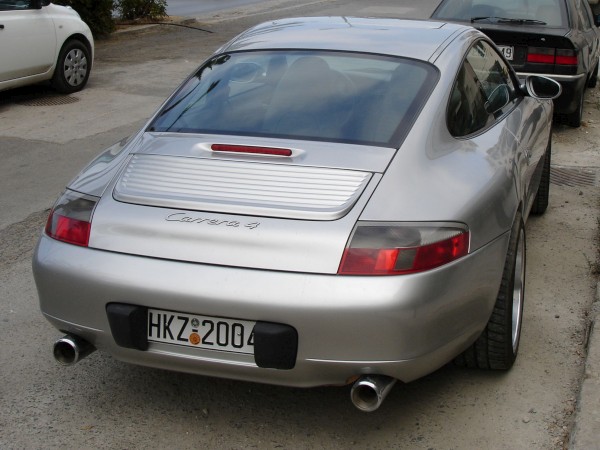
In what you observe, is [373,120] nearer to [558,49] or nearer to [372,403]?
[372,403]

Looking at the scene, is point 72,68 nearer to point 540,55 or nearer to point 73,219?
point 540,55

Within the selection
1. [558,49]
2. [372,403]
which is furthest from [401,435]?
[558,49]

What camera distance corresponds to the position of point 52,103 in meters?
10.7

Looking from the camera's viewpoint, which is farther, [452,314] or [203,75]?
[203,75]

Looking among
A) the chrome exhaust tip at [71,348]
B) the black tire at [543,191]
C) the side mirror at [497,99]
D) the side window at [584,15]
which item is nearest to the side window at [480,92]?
the side mirror at [497,99]

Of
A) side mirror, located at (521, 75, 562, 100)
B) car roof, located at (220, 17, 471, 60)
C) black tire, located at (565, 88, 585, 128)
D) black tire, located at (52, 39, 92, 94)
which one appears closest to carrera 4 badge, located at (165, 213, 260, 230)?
car roof, located at (220, 17, 471, 60)

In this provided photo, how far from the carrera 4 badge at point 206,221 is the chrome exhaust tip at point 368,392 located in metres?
0.68

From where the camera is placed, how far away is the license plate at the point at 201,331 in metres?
3.33

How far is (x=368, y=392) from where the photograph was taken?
338 centimetres

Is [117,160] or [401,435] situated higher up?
[117,160]

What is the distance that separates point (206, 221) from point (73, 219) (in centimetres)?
59

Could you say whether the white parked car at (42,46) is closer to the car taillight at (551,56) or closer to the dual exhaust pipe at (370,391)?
the car taillight at (551,56)

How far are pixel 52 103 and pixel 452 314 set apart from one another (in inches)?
324

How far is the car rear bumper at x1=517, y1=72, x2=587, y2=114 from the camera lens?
342 inches
